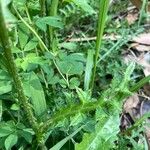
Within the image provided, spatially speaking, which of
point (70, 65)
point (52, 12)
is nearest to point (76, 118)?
point (70, 65)

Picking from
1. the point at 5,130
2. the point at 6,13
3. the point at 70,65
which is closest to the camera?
the point at 6,13

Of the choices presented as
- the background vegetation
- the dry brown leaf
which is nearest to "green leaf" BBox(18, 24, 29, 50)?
the background vegetation

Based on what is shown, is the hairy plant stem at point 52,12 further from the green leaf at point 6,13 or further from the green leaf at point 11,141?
the green leaf at point 6,13

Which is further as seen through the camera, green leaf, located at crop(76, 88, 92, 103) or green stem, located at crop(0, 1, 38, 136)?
green leaf, located at crop(76, 88, 92, 103)

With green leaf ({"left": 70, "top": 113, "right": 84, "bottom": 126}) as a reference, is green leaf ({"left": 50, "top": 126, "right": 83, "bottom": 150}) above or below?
below

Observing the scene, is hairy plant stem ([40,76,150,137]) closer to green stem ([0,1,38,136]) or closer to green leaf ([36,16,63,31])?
green stem ([0,1,38,136])

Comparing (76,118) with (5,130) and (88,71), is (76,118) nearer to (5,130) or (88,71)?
(5,130)

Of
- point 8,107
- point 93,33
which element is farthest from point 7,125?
point 93,33

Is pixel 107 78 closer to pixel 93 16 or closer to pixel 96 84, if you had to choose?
pixel 96 84
